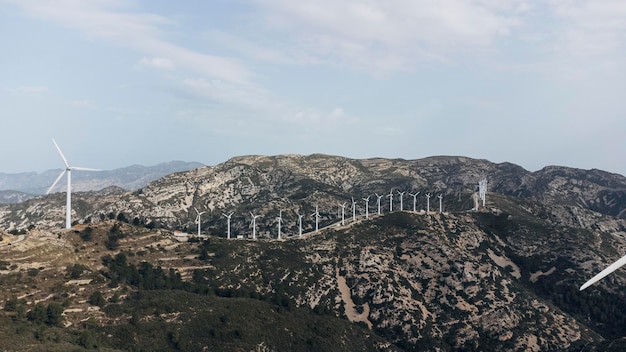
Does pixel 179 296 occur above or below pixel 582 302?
above

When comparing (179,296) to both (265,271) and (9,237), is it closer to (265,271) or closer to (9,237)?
(265,271)

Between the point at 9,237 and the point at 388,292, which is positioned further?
the point at 388,292

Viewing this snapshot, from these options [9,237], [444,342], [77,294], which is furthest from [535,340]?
[9,237]

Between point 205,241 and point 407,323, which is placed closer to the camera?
point 407,323

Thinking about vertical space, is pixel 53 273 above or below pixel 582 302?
above

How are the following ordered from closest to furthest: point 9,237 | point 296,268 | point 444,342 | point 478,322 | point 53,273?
point 53,273
point 9,237
point 444,342
point 478,322
point 296,268

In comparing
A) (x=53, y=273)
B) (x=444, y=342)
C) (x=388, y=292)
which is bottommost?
(x=444, y=342)

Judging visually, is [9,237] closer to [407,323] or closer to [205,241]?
[205,241]

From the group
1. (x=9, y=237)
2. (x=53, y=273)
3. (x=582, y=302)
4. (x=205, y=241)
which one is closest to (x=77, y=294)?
(x=53, y=273)

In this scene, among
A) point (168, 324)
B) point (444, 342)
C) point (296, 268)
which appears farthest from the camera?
point (296, 268)
